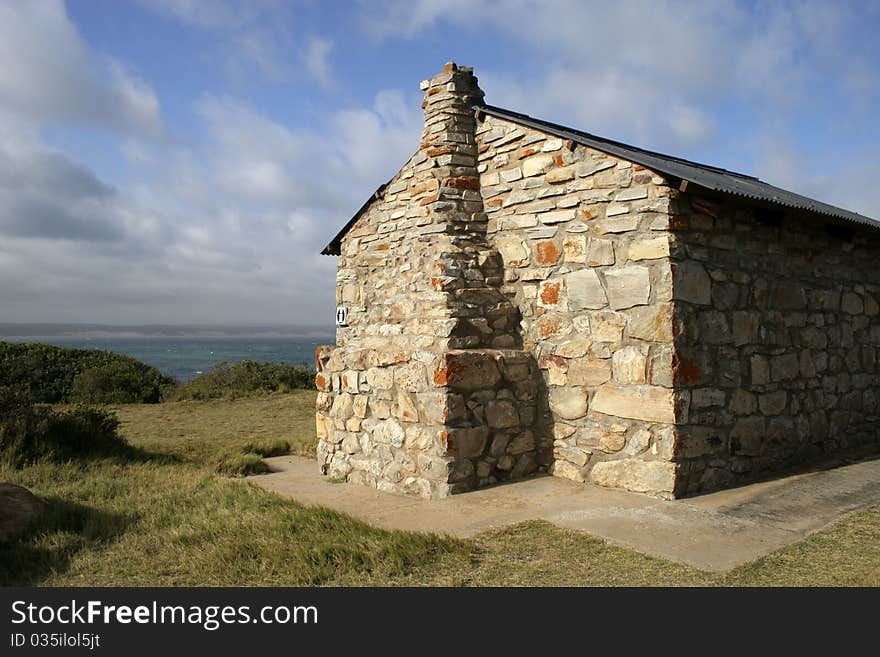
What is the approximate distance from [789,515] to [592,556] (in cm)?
200

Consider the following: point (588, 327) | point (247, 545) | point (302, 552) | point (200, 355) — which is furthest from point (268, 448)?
point (200, 355)

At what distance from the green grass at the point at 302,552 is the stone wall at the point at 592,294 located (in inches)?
58.0

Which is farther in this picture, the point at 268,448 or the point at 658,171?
the point at 268,448

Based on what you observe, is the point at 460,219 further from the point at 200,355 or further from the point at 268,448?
the point at 200,355

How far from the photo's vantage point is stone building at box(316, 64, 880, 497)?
6.03 metres

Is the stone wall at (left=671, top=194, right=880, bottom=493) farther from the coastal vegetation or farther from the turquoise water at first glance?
the turquoise water

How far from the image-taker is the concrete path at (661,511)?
4719 mm

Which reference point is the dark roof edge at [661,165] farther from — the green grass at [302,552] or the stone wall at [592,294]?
the green grass at [302,552]

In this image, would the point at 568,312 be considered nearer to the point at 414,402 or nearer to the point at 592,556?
the point at 414,402

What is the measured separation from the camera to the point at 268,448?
998 centimetres

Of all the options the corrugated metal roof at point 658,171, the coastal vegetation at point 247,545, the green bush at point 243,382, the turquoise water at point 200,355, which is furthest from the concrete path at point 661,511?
the turquoise water at point 200,355

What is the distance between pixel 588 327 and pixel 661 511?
1856mm

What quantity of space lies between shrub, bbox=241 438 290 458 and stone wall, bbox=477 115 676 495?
4.75m
